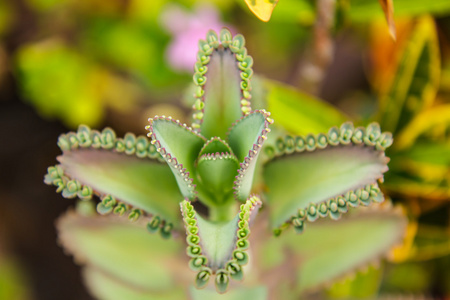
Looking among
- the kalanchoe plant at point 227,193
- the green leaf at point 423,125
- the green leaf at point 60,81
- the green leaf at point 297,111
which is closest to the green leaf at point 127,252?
the kalanchoe plant at point 227,193

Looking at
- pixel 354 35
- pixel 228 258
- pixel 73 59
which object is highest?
pixel 354 35

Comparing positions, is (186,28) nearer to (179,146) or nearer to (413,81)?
(413,81)

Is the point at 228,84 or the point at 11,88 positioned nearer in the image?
the point at 228,84

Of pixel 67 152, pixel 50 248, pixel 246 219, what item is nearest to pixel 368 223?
pixel 246 219

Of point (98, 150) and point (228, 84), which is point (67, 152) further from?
point (228, 84)

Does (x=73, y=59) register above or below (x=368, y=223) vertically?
above

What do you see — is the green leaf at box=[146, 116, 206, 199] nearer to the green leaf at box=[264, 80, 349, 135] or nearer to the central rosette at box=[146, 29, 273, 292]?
the central rosette at box=[146, 29, 273, 292]

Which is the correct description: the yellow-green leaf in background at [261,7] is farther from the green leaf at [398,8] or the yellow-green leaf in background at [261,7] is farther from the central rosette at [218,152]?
the green leaf at [398,8]

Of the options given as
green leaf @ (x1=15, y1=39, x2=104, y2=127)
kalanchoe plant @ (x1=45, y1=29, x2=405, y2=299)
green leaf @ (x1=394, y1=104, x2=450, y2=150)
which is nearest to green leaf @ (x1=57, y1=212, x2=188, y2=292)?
kalanchoe plant @ (x1=45, y1=29, x2=405, y2=299)
